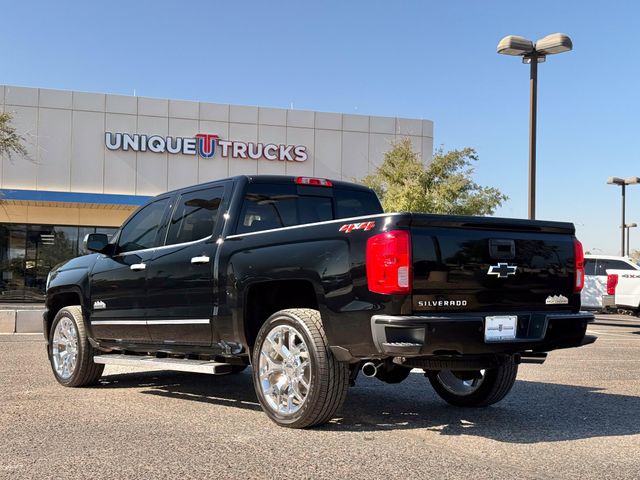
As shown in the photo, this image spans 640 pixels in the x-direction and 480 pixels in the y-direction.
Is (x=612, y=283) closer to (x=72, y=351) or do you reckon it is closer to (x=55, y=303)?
(x=55, y=303)

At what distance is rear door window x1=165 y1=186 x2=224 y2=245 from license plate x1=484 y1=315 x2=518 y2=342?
2522 mm

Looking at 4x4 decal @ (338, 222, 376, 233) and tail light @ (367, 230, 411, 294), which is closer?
tail light @ (367, 230, 411, 294)

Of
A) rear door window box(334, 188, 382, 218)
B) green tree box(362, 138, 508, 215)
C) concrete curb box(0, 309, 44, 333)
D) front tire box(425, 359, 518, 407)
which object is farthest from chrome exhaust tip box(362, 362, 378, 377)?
green tree box(362, 138, 508, 215)

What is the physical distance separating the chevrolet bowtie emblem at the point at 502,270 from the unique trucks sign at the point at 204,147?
88.9 feet

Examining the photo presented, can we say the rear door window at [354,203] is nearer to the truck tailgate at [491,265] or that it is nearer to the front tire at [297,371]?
the front tire at [297,371]

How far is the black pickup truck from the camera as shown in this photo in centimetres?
482

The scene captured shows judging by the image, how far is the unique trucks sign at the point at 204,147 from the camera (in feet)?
100

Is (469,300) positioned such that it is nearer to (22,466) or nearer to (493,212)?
(22,466)

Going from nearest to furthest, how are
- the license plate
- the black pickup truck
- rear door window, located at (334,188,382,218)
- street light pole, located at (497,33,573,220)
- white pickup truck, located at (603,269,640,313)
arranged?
the black pickup truck < the license plate < rear door window, located at (334,188,382,218) < street light pole, located at (497,33,573,220) < white pickup truck, located at (603,269,640,313)

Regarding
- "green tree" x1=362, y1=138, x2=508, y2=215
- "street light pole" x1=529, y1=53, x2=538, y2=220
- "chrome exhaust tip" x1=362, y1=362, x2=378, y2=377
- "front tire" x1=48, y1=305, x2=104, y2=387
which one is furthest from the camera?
"green tree" x1=362, y1=138, x2=508, y2=215

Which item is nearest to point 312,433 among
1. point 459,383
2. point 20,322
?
point 459,383

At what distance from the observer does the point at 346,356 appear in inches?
197

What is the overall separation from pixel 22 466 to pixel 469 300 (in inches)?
116

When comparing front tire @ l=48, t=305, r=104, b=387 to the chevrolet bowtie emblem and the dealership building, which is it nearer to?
the chevrolet bowtie emblem
